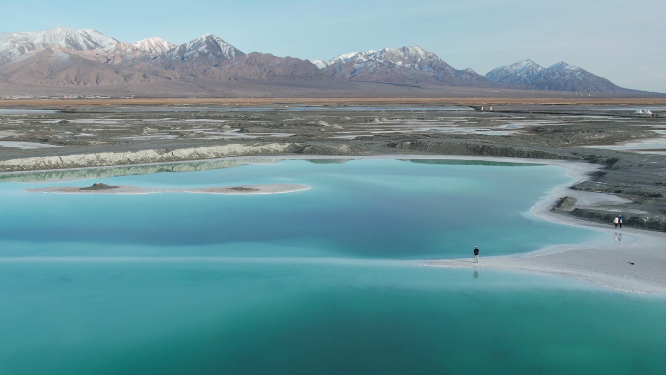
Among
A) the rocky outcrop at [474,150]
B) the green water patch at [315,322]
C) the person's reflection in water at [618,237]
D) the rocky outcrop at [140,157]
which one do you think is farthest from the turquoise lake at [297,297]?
the rocky outcrop at [474,150]

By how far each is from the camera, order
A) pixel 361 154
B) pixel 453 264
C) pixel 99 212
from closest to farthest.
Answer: pixel 453 264 < pixel 99 212 < pixel 361 154

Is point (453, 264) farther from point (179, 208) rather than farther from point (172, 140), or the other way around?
point (172, 140)

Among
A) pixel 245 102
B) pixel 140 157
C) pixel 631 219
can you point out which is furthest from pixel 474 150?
pixel 245 102

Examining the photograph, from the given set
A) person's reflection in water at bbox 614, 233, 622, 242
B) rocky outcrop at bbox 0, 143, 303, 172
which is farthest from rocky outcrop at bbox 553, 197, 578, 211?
rocky outcrop at bbox 0, 143, 303, 172

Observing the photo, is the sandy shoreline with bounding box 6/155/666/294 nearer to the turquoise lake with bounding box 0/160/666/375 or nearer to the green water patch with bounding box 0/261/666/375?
the turquoise lake with bounding box 0/160/666/375

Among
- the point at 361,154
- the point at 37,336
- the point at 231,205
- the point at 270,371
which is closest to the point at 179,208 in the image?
the point at 231,205

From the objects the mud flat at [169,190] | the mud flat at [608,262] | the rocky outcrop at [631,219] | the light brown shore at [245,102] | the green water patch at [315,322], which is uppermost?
the light brown shore at [245,102]

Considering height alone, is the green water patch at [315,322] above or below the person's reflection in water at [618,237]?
below

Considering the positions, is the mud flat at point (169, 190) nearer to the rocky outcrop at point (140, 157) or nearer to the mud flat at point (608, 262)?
the rocky outcrop at point (140, 157)
